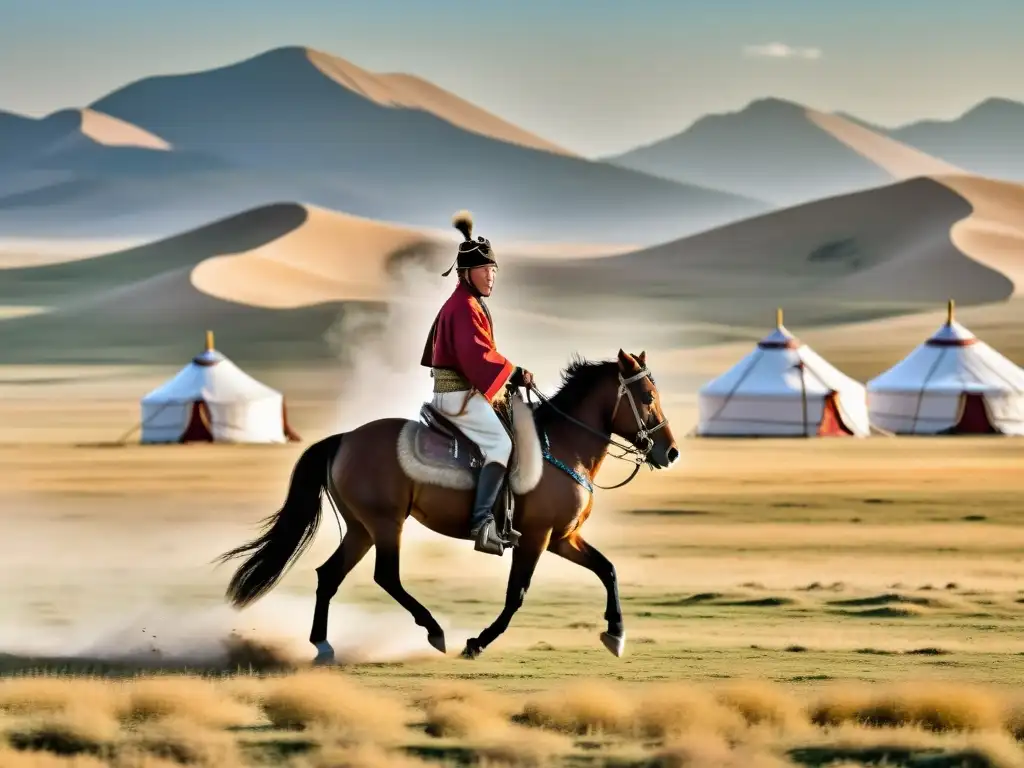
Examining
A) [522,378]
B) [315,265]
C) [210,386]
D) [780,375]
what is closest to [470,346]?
[522,378]

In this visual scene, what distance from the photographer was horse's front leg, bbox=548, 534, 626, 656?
10.1 meters

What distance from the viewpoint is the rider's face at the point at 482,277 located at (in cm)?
991

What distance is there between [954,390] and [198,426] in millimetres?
12269

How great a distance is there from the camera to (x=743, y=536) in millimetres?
19062

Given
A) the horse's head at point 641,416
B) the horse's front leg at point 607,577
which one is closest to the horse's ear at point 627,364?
the horse's head at point 641,416

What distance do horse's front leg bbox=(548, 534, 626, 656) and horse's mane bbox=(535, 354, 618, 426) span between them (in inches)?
25.3

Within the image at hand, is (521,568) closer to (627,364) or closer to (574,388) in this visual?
(574,388)

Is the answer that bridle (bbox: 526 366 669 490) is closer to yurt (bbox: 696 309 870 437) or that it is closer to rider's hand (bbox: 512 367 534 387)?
rider's hand (bbox: 512 367 534 387)

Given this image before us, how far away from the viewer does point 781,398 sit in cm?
3278

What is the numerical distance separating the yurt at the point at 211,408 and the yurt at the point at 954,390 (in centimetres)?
1026

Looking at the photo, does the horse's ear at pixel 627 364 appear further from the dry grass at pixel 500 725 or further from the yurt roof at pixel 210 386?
the yurt roof at pixel 210 386

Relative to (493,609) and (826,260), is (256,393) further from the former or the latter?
(826,260)

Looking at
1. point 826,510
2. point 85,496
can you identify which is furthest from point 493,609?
point 85,496

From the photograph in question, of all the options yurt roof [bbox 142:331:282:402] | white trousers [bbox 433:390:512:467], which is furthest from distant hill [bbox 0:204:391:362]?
white trousers [bbox 433:390:512:467]
